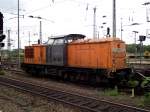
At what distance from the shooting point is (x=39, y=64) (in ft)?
82.1

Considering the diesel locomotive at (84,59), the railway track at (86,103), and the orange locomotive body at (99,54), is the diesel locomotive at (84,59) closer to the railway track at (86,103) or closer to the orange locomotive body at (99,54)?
the orange locomotive body at (99,54)

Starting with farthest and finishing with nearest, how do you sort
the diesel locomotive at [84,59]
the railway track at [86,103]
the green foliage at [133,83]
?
the diesel locomotive at [84,59]
the green foliage at [133,83]
the railway track at [86,103]

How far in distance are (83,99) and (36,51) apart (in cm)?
1246

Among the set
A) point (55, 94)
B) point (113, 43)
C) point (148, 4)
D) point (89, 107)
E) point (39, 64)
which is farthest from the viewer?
point (148, 4)

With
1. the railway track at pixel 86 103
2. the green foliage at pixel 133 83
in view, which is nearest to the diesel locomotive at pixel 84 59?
Answer: the green foliage at pixel 133 83

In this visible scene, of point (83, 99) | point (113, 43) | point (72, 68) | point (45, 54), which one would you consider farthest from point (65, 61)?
point (83, 99)

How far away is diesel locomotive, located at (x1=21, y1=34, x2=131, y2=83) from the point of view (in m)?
18.8

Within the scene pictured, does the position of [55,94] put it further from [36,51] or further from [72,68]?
[36,51]

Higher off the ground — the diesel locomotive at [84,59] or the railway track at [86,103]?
the diesel locomotive at [84,59]

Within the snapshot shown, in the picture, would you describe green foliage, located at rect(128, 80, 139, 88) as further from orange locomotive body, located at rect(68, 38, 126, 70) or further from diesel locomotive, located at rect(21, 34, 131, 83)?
orange locomotive body, located at rect(68, 38, 126, 70)

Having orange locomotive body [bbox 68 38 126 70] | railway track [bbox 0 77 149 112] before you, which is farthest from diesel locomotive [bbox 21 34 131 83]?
railway track [bbox 0 77 149 112]

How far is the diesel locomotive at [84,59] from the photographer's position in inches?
739

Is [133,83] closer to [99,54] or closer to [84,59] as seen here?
[99,54]

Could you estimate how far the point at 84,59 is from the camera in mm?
20469
